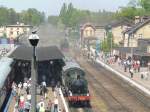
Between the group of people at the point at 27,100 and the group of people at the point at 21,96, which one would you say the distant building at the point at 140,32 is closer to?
the group of people at the point at 27,100

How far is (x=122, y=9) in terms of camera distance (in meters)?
126

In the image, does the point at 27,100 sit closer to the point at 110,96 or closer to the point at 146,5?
the point at 110,96

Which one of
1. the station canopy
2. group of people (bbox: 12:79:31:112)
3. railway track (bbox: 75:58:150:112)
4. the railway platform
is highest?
the station canopy

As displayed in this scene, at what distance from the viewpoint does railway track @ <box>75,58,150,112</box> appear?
1399 inches

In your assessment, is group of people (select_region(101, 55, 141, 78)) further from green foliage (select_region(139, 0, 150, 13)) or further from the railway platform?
green foliage (select_region(139, 0, 150, 13))

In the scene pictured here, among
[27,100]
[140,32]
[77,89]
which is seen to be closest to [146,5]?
[140,32]

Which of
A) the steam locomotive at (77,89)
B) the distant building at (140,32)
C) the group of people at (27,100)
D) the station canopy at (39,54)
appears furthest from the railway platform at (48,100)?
the distant building at (140,32)

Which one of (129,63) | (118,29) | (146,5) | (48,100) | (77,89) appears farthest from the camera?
(146,5)

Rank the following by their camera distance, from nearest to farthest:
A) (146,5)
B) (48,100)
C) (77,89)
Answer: (77,89) < (48,100) < (146,5)

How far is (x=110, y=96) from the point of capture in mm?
41875

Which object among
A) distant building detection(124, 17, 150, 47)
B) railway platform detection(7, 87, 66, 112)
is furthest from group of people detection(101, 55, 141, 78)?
railway platform detection(7, 87, 66, 112)

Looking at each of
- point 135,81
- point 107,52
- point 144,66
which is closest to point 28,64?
point 135,81

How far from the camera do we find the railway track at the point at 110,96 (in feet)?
117

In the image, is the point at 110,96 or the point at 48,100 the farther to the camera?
the point at 110,96
